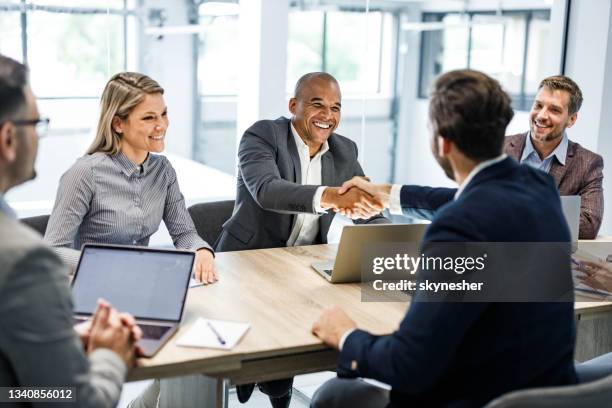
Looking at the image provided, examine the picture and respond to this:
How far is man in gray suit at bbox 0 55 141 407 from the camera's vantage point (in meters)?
1.41

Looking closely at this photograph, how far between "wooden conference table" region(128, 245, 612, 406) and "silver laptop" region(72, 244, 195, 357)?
77 millimetres

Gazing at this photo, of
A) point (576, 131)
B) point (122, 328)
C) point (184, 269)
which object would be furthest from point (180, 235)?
point (576, 131)

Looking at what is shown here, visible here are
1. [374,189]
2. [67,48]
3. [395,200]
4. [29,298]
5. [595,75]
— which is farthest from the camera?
[595,75]

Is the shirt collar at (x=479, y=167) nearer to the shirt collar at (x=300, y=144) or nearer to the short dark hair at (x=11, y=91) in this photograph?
the short dark hair at (x=11, y=91)

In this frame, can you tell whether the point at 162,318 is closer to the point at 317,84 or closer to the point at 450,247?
the point at 450,247

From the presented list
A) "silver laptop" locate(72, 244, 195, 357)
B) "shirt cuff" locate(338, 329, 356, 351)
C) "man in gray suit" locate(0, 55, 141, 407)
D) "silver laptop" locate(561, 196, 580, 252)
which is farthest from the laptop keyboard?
"silver laptop" locate(561, 196, 580, 252)

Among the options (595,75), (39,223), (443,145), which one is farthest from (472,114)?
(595,75)

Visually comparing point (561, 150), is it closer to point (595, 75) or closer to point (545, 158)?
point (545, 158)

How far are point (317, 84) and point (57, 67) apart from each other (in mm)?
1867

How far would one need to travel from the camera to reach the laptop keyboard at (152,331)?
6.31 ft

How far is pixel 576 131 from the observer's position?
4875mm

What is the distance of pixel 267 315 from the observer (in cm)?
216

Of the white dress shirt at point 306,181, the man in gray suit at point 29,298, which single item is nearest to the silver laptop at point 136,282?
the man in gray suit at point 29,298

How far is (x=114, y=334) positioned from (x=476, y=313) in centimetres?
80
